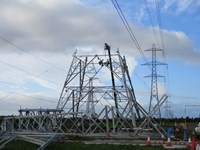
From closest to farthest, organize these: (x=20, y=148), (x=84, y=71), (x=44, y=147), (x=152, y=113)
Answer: (x=44, y=147)
(x=20, y=148)
(x=152, y=113)
(x=84, y=71)

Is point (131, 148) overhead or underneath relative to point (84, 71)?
underneath

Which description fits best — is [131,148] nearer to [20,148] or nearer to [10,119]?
[20,148]

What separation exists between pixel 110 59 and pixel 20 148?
2554 centimetres

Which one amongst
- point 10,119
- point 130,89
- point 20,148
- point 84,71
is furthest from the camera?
point 84,71

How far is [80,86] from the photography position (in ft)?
148

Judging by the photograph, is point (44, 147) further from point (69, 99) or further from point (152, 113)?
point (69, 99)

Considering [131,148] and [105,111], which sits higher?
[105,111]

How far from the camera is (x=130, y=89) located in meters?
42.8

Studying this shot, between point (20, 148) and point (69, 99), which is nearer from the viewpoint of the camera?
point (20, 148)

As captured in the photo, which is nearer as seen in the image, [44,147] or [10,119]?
[44,147]

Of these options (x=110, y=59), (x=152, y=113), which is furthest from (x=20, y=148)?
(x=110, y=59)

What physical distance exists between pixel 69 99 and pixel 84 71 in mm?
3414

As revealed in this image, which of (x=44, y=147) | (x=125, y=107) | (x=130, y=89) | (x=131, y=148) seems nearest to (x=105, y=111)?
(x=125, y=107)

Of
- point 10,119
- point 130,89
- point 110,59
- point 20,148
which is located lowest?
point 20,148
